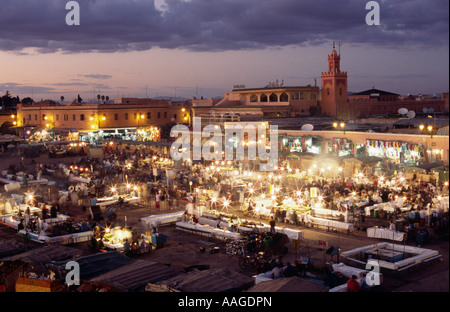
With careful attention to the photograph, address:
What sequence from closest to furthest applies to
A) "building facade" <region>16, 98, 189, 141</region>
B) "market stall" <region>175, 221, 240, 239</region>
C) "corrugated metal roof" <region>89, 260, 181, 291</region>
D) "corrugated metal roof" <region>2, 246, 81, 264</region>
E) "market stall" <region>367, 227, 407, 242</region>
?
"corrugated metal roof" <region>89, 260, 181, 291</region> → "corrugated metal roof" <region>2, 246, 81, 264</region> → "market stall" <region>367, 227, 407, 242</region> → "market stall" <region>175, 221, 240, 239</region> → "building facade" <region>16, 98, 189, 141</region>

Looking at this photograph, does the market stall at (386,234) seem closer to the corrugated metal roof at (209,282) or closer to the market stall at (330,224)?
the market stall at (330,224)

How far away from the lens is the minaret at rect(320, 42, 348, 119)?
1889 inches

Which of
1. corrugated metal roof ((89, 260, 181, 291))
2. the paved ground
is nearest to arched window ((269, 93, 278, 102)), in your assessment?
the paved ground

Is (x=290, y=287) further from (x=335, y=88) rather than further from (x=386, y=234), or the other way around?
(x=335, y=88)

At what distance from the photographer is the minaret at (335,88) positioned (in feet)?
157

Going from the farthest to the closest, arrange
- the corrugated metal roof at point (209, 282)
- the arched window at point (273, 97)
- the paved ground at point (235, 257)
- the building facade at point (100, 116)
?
the arched window at point (273, 97) → the building facade at point (100, 116) → the paved ground at point (235, 257) → the corrugated metal roof at point (209, 282)

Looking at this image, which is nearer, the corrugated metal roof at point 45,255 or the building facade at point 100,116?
the corrugated metal roof at point 45,255

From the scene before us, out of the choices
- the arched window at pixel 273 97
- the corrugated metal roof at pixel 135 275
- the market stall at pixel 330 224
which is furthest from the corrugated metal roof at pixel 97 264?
the arched window at pixel 273 97

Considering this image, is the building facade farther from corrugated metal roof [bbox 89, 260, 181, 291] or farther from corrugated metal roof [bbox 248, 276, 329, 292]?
corrugated metal roof [bbox 248, 276, 329, 292]

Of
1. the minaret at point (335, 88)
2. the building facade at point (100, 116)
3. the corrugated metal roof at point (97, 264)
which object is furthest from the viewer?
the building facade at point (100, 116)

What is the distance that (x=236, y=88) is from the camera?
58.9 meters

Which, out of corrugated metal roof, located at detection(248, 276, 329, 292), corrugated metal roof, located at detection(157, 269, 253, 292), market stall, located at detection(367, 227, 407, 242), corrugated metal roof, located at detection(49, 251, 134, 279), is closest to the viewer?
corrugated metal roof, located at detection(248, 276, 329, 292)
